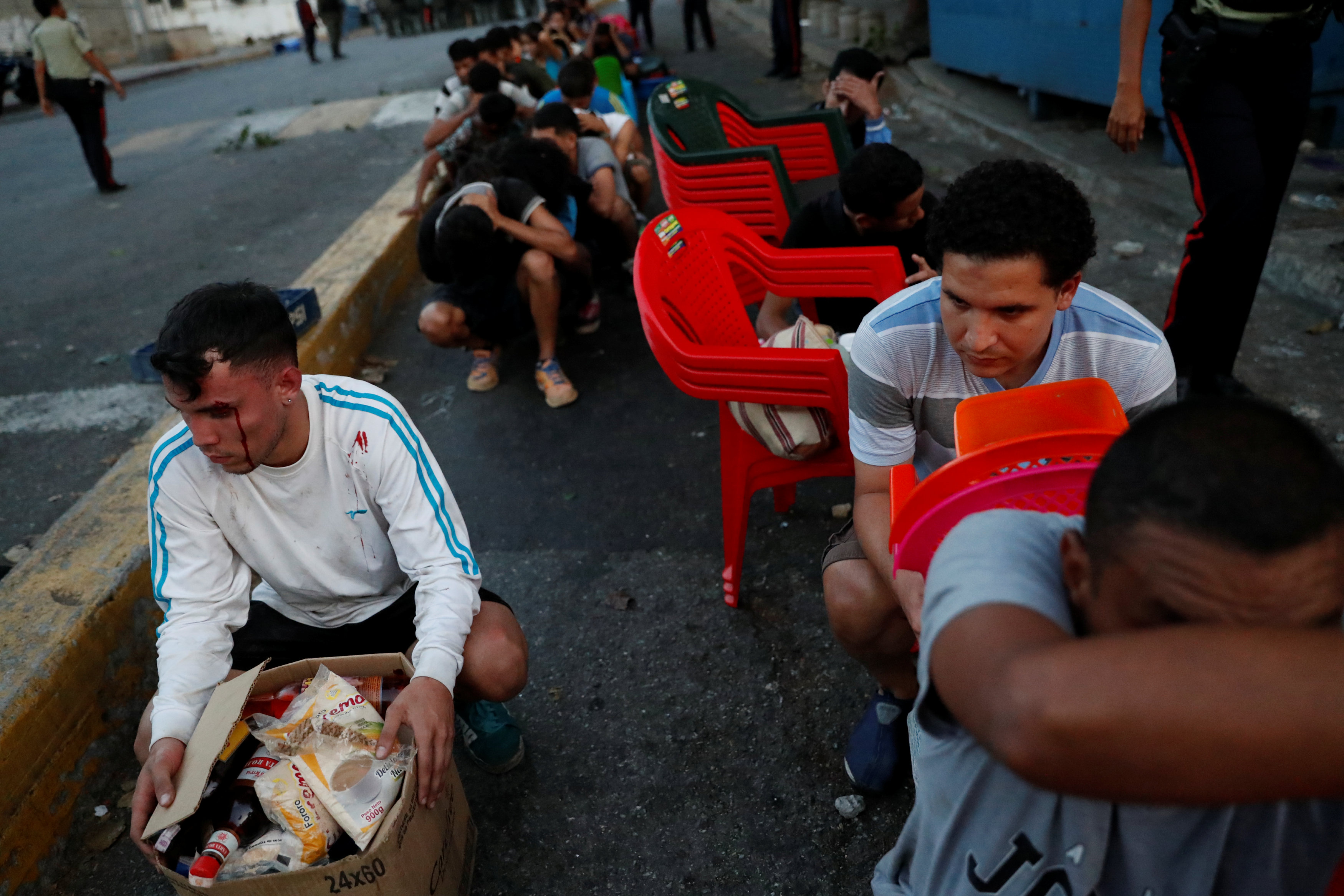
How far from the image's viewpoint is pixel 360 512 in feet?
6.82

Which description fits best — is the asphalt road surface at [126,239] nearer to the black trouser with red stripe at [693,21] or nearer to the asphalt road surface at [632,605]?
the asphalt road surface at [632,605]

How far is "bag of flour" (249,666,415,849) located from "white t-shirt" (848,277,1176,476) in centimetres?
117

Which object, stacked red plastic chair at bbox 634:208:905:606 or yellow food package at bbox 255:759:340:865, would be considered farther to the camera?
stacked red plastic chair at bbox 634:208:905:606

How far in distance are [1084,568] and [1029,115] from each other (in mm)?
7423

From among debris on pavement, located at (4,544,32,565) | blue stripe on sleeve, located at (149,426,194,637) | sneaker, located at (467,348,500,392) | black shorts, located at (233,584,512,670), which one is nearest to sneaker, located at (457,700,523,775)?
black shorts, located at (233,584,512,670)

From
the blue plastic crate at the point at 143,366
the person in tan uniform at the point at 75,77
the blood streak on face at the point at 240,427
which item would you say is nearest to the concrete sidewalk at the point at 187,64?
the person in tan uniform at the point at 75,77

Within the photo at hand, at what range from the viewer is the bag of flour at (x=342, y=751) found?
5.20ft

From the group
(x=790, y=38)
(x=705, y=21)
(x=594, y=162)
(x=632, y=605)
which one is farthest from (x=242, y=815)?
(x=705, y=21)

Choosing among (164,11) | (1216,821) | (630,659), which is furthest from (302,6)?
(1216,821)

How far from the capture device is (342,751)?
1659 mm

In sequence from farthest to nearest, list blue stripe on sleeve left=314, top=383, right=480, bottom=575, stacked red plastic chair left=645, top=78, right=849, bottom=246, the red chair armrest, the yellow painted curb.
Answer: stacked red plastic chair left=645, top=78, right=849, bottom=246 → the yellow painted curb → blue stripe on sleeve left=314, top=383, right=480, bottom=575 → the red chair armrest

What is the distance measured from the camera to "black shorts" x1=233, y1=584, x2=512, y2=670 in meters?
2.21

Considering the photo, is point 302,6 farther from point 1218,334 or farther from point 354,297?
point 1218,334

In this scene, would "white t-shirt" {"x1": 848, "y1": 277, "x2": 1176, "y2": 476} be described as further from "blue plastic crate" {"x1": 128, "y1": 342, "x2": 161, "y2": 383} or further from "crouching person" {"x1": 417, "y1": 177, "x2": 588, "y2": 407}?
"blue plastic crate" {"x1": 128, "y1": 342, "x2": 161, "y2": 383}
